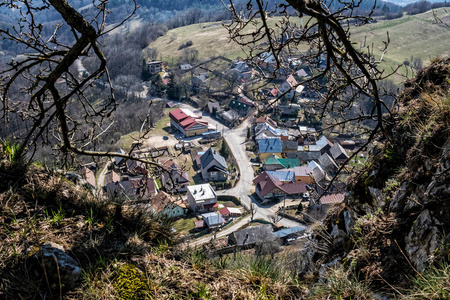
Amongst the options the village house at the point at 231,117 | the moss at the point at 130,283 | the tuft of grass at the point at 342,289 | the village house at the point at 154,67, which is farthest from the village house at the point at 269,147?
the village house at the point at 154,67

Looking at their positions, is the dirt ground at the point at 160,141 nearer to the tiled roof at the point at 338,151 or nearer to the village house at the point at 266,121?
the village house at the point at 266,121

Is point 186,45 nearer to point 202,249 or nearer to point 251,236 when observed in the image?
point 251,236

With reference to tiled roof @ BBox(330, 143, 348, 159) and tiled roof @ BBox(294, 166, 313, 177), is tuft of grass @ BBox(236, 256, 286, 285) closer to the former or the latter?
tiled roof @ BBox(294, 166, 313, 177)

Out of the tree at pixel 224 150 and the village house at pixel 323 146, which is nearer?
the tree at pixel 224 150

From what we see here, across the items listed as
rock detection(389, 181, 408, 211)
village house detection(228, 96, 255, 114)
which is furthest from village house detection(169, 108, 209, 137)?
rock detection(389, 181, 408, 211)

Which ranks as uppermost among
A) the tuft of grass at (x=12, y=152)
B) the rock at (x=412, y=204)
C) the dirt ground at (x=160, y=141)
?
the tuft of grass at (x=12, y=152)

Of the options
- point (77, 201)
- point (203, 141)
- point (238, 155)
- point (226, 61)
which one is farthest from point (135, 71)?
point (77, 201)

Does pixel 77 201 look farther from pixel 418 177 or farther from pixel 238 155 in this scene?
pixel 238 155
